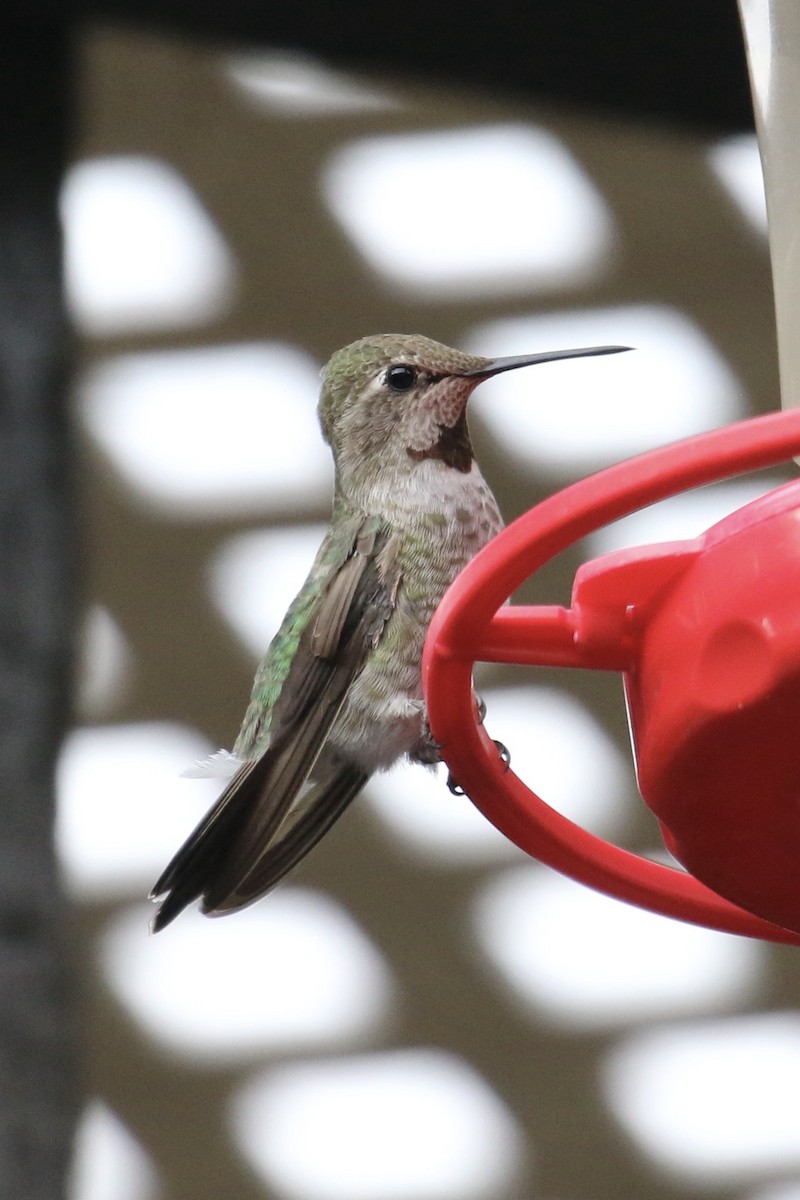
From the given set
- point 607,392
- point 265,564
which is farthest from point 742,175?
point 265,564

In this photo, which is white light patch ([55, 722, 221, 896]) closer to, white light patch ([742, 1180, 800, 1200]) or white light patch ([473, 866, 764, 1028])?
white light patch ([473, 866, 764, 1028])

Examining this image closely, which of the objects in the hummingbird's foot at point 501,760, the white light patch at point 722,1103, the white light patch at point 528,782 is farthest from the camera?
the white light patch at point 722,1103

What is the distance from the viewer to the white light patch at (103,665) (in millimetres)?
5242

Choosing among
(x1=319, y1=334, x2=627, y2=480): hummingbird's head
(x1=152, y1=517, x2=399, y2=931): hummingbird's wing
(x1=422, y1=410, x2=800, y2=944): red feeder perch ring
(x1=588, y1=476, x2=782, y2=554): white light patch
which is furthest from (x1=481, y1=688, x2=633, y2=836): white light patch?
(x1=422, y1=410, x2=800, y2=944): red feeder perch ring

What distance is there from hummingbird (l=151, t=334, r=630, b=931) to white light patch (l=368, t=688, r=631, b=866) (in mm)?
2889

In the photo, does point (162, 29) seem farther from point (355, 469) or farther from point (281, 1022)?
point (281, 1022)

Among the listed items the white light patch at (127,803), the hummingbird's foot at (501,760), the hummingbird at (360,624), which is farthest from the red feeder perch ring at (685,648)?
the white light patch at (127,803)

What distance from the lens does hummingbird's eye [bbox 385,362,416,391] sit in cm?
262

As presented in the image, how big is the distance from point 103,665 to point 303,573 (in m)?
0.70

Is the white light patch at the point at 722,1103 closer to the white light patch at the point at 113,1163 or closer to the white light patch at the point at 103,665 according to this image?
the white light patch at the point at 113,1163

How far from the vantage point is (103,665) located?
530cm

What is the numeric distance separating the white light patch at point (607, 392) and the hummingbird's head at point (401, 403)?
2257mm

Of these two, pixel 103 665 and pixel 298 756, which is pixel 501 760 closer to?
pixel 298 756

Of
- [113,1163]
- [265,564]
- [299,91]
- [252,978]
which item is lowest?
[113,1163]
